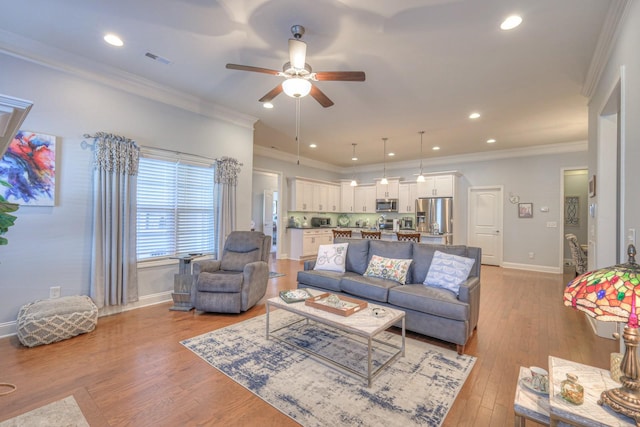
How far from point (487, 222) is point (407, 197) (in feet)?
6.79

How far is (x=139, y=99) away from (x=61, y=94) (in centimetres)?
78

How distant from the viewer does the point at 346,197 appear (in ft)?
29.2

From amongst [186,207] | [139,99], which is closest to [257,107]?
[139,99]

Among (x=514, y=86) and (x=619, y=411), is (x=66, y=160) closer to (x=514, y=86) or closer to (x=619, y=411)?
(x=619, y=411)

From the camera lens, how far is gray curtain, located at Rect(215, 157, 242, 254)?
4438mm

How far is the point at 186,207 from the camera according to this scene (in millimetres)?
4223

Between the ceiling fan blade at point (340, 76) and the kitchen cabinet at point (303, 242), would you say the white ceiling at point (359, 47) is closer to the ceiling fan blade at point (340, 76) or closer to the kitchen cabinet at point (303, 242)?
the ceiling fan blade at point (340, 76)

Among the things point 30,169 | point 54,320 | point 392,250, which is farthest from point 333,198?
point 54,320

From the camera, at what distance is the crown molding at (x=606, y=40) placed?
212 centimetres

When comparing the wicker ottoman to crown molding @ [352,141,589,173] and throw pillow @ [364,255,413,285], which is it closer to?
throw pillow @ [364,255,413,285]

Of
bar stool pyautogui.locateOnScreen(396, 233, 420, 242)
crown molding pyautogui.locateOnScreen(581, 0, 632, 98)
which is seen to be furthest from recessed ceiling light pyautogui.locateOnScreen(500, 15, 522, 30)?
bar stool pyautogui.locateOnScreen(396, 233, 420, 242)

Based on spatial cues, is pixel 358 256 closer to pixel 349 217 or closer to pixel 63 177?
pixel 63 177

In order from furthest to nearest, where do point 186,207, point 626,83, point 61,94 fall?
point 186,207 → point 61,94 → point 626,83

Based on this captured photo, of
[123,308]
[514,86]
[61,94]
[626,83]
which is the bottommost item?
[123,308]
